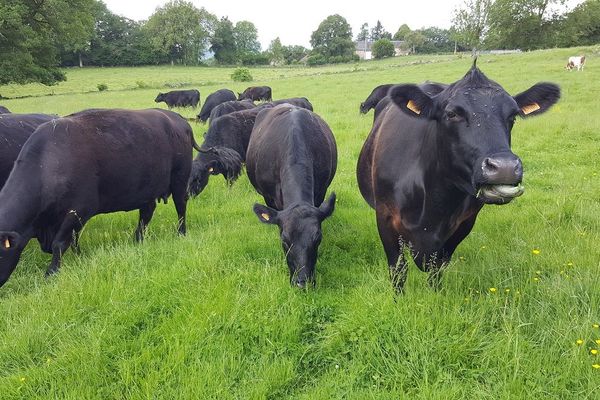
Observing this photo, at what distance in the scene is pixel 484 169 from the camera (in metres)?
2.46

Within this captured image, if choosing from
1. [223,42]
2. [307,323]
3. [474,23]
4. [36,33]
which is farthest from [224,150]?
[223,42]

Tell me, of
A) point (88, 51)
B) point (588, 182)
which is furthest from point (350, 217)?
point (88, 51)

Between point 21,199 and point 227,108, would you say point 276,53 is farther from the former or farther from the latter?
point 21,199

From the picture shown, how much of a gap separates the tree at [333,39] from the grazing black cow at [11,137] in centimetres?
8876

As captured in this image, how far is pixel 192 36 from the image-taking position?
86625 millimetres

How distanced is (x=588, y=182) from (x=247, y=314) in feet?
20.6

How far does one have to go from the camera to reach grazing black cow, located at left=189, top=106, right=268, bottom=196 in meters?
7.98

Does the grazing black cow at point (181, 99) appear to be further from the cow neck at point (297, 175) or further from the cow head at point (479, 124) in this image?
the cow head at point (479, 124)

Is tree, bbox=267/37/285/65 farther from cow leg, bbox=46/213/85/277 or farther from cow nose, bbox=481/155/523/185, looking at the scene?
cow nose, bbox=481/155/523/185

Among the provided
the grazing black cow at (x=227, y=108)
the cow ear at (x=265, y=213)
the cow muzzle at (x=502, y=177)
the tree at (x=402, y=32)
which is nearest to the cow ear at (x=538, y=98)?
the cow muzzle at (x=502, y=177)

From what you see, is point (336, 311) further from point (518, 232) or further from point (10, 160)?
point (10, 160)

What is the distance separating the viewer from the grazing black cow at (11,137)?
19.3 ft

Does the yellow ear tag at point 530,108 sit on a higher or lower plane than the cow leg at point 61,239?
higher

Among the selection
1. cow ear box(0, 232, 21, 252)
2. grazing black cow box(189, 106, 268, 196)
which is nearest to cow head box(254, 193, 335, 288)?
cow ear box(0, 232, 21, 252)
